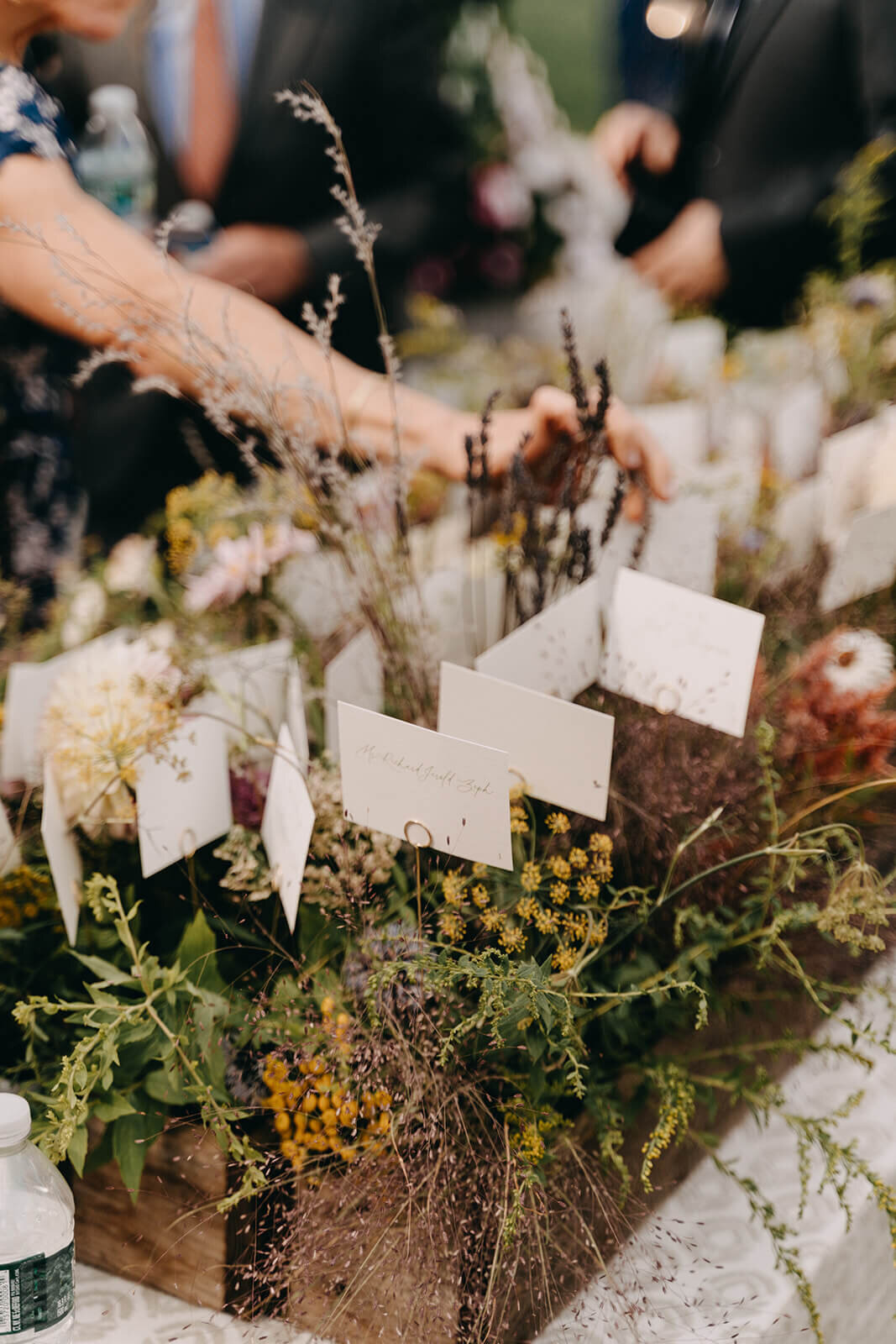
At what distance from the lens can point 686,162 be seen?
2.09m

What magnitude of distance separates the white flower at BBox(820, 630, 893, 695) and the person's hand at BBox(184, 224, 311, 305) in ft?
4.01

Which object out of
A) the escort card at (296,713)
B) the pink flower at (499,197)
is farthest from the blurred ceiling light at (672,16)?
the escort card at (296,713)

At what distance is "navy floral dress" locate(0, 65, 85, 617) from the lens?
1.54 m

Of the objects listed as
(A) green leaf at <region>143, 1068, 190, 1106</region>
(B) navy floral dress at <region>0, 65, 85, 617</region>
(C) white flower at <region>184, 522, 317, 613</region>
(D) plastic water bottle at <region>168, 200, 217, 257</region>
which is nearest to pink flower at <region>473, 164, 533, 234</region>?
(D) plastic water bottle at <region>168, 200, 217, 257</region>

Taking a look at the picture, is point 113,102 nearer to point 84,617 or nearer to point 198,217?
point 198,217

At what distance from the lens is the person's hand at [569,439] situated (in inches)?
36.2

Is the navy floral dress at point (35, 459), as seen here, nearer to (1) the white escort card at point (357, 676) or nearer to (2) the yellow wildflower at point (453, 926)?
(1) the white escort card at point (357, 676)

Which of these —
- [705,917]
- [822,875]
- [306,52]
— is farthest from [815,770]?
[306,52]

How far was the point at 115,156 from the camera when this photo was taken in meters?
1.55

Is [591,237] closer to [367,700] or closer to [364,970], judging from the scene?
[367,700]

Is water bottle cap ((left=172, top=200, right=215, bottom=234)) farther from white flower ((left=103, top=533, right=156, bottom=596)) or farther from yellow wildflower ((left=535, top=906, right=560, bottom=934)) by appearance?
yellow wildflower ((left=535, top=906, right=560, bottom=934))

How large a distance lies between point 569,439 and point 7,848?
57cm

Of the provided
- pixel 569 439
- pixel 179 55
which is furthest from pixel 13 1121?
pixel 179 55

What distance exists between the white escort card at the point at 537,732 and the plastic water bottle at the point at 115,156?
1.21m
